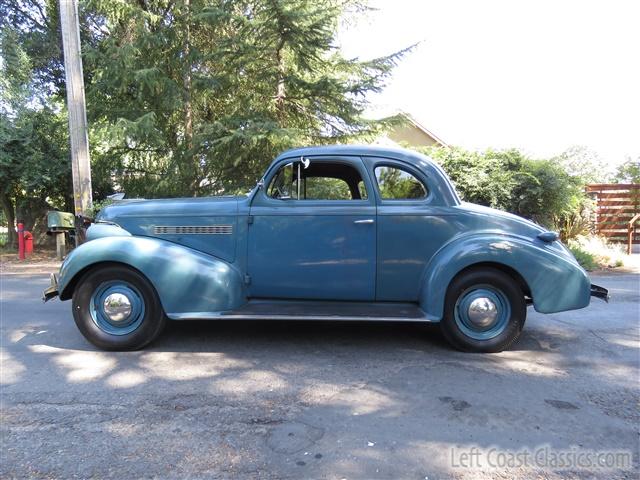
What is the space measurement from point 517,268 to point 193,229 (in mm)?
3101

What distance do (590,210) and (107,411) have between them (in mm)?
13117

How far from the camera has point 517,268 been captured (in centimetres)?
421

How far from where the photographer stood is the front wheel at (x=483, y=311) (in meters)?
4.27

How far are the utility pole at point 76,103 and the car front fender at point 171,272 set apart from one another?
21.7 ft

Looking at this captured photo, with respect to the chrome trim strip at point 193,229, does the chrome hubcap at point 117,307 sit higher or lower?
lower

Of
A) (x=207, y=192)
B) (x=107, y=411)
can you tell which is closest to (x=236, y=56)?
(x=207, y=192)

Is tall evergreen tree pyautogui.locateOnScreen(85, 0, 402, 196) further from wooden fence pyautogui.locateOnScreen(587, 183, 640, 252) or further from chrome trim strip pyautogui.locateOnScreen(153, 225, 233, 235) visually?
wooden fence pyautogui.locateOnScreen(587, 183, 640, 252)

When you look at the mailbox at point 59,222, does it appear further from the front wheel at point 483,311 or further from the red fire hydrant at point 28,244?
the front wheel at point 483,311

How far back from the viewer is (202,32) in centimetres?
1188

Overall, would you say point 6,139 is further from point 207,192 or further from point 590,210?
point 590,210

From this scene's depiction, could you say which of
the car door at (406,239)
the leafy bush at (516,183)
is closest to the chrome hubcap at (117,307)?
the car door at (406,239)

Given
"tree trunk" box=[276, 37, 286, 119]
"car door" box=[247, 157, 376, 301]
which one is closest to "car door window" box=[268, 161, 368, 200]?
"car door" box=[247, 157, 376, 301]

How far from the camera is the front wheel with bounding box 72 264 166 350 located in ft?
14.1

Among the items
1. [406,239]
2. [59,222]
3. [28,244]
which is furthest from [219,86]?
[406,239]
